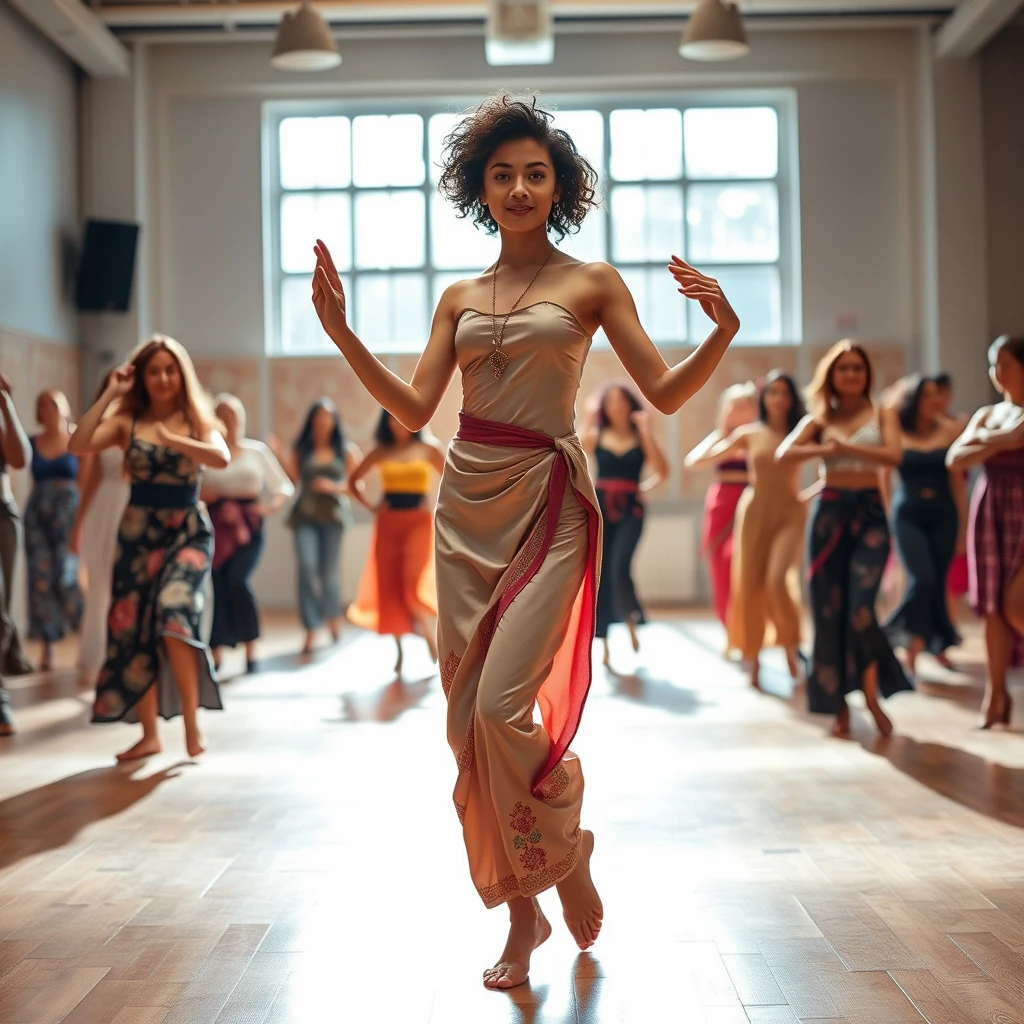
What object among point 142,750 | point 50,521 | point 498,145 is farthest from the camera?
point 50,521

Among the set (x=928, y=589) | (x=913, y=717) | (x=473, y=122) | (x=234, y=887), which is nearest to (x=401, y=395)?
(x=473, y=122)

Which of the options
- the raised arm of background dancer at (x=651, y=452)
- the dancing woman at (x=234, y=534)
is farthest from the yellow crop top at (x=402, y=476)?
the raised arm of background dancer at (x=651, y=452)

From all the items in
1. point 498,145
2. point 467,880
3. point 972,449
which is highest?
point 498,145

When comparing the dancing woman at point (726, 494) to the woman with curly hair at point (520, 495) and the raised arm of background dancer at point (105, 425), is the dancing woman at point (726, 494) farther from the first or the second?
the woman with curly hair at point (520, 495)

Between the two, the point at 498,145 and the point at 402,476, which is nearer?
the point at 498,145

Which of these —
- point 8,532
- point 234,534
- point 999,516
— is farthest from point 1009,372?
point 8,532

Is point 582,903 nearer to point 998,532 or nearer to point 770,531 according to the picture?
point 998,532

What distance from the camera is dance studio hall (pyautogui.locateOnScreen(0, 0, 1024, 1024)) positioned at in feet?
9.29

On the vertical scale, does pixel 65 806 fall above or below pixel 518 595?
below

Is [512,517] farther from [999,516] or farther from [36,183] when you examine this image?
[36,183]

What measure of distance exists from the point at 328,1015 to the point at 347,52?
36.3ft

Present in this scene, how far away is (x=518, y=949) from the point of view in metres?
2.86

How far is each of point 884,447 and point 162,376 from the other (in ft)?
9.32

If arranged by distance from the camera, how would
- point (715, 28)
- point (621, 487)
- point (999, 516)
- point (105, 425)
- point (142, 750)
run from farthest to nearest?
point (715, 28)
point (621, 487)
point (999, 516)
point (142, 750)
point (105, 425)
